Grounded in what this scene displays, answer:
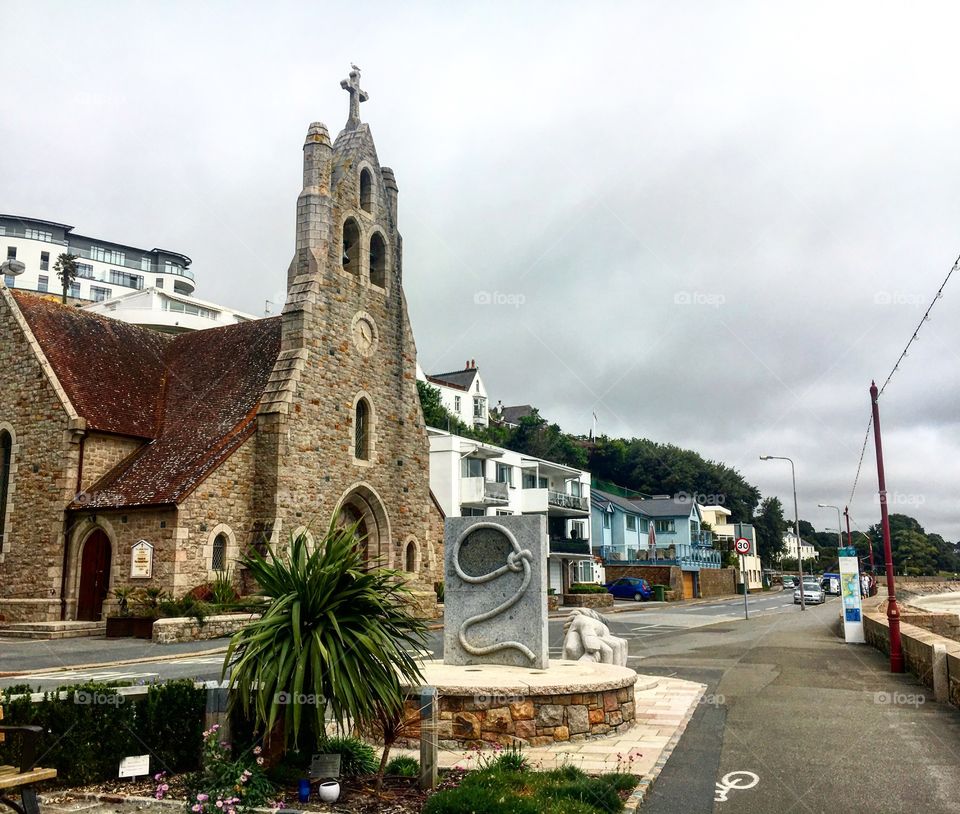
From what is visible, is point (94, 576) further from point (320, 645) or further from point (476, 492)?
point (476, 492)

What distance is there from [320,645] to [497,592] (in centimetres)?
495

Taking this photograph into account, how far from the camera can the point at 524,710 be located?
9148 mm

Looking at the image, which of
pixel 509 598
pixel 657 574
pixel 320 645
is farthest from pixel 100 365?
pixel 657 574

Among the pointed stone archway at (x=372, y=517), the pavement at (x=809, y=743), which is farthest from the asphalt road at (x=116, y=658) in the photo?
the pointed stone archway at (x=372, y=517)

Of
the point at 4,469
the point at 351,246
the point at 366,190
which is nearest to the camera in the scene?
the point at 4,469

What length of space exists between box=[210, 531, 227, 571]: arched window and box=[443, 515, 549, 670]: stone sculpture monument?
13.3 meters

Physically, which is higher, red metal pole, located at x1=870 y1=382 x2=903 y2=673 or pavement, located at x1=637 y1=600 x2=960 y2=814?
red metal pole, located at x1=870 y1=382 x2=903 y2=673

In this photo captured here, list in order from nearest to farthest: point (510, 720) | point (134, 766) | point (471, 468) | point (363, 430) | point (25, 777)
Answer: point (25, 777), point (134, 766), point (510, 720), point (363, 430), point (471, 468)

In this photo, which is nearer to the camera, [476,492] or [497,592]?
[497,592]

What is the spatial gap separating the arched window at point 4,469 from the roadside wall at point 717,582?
49.7 m

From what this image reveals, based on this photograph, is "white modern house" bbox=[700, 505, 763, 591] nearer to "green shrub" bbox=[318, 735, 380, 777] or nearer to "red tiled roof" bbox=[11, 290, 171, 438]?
"red tiled roof" bbox=[11, 290, 171, 438]

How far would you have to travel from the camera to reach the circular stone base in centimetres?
909

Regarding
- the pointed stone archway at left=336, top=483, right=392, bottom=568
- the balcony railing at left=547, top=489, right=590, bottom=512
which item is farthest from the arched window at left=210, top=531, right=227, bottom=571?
the balcony railing at left=547, top=489, right=590, bottom=512

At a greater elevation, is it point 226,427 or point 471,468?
point 471,468
